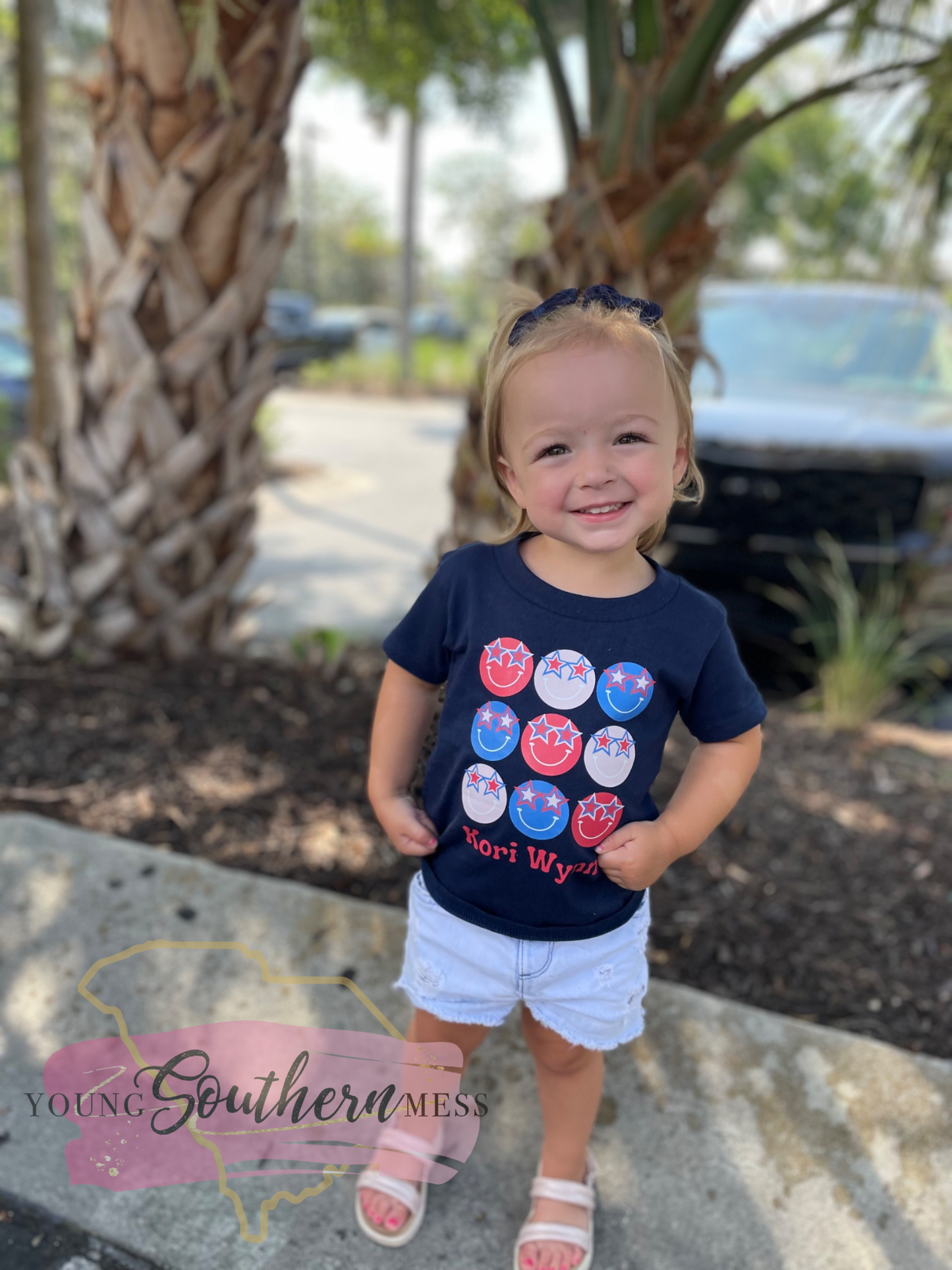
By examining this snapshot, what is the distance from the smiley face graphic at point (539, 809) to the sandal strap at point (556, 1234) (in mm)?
Result: 695

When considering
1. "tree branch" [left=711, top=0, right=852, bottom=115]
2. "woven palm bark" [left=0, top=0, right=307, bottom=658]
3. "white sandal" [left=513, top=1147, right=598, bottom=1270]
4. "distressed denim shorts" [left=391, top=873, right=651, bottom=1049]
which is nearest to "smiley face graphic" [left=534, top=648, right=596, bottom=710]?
"distressed denim shorts" [left=391, top=873, right=651, bottom=1049]

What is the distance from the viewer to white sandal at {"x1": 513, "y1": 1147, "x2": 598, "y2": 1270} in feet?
4.95

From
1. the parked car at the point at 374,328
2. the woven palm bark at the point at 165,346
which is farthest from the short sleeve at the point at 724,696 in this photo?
the parked car at the point at 374,328

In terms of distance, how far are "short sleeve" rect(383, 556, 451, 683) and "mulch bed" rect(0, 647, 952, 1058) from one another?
1.03m

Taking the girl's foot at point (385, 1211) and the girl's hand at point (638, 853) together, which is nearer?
the girl's hand at point (638, 853)

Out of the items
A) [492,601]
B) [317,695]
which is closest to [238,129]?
[317,695]

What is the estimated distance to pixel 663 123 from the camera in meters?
2.31

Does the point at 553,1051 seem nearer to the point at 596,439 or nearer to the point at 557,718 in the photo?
the point at 557,718

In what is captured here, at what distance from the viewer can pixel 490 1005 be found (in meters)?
1.44

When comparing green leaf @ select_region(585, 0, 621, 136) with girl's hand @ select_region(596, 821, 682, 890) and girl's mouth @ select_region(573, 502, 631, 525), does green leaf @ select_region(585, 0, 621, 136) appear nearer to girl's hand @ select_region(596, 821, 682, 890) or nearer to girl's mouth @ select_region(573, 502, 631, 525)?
girl's mouth @ select_region(573, 502, 631, 525)

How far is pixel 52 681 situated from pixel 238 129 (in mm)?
1771

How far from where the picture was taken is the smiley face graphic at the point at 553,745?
51.3 inches

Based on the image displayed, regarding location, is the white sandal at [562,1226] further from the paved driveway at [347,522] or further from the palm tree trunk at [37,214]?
the palm tree trunk at [37,214]

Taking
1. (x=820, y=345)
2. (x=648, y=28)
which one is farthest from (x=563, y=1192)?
(x=820, y=345)
